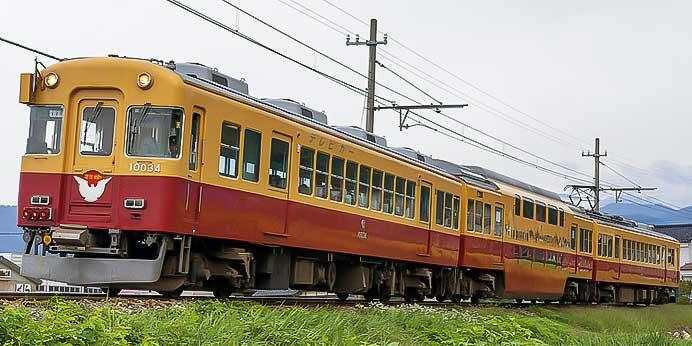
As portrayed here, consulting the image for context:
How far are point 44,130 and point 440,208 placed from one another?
10.1 metres

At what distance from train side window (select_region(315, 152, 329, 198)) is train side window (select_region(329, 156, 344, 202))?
8.3 inches

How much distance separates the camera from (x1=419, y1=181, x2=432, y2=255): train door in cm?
1967

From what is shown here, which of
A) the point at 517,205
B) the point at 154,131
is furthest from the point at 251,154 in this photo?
the point at 517,205

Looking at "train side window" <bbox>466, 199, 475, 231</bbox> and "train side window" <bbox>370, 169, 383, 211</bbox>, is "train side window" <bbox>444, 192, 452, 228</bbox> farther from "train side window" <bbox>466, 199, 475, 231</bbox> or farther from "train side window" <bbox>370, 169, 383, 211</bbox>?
"train side window" <bbox>370, 169, 383, 211</bbox>

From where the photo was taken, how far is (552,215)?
27.8m

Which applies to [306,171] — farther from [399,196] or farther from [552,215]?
[552,215]

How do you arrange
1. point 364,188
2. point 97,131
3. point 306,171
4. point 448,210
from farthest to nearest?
point 448,210 < point 364,188 < point 306,171 < point 97,131

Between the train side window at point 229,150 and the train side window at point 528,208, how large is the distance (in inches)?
552

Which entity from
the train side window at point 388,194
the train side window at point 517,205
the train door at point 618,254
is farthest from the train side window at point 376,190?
the train door at point 618,254

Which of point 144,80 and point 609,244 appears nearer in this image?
point 144,80

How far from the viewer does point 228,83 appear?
13859mm

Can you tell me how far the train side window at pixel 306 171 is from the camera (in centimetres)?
1482

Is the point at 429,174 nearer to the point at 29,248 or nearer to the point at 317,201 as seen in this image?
the point at 317,201

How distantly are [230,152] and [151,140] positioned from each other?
1.26m
